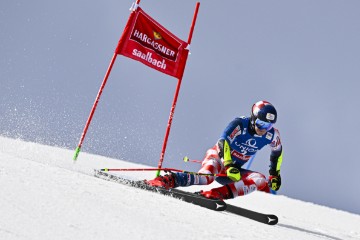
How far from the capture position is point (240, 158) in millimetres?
6637

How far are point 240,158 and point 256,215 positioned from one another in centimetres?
152

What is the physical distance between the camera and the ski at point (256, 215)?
5.08 metres

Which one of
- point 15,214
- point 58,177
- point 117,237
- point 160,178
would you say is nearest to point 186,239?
point 117,237

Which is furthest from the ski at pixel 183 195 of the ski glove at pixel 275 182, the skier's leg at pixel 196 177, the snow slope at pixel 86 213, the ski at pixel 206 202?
the ski glove at pixel 275 182

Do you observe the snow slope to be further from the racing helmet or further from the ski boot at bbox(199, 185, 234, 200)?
the racing helmet

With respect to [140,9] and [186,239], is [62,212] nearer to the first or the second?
[186,239]

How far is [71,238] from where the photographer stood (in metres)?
2.42

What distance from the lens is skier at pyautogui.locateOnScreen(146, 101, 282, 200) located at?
235 inches

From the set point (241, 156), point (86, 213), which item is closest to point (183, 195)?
point (241, 156)

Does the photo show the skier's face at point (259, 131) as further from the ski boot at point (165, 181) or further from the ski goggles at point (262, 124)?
the ski boot at point (165, 181)

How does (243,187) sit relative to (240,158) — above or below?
below

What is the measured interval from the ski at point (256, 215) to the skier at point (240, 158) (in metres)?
0.39

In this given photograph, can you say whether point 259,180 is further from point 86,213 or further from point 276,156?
point 86,213

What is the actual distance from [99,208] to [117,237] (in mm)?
655
